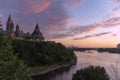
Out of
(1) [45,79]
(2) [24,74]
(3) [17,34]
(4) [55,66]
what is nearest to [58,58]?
(4) [55,66]

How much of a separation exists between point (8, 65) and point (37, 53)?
66372 mm

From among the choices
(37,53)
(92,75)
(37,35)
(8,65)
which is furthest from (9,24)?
(8,65)

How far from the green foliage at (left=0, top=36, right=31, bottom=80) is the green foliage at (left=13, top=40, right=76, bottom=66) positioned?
52.0 m

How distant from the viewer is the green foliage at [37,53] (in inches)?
2798

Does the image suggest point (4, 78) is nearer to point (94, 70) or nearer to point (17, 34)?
point (94, 70)

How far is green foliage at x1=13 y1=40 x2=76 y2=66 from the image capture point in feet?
233

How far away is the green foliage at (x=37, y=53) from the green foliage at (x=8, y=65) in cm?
5205

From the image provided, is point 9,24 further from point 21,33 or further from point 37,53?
point 37,53

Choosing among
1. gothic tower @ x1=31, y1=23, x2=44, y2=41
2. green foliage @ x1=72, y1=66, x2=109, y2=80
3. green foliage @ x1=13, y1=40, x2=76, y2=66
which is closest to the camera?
green foliage @ x1=72, y1=66, x2=109, y2=80

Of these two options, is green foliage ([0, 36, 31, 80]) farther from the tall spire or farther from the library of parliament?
the tall spire

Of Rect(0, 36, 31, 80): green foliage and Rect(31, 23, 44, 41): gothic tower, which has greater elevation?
Rect(31, 23, 44, 41): gothic tower

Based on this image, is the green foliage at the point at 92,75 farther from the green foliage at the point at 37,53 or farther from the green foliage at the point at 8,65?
the green foliage at the point at 37,53

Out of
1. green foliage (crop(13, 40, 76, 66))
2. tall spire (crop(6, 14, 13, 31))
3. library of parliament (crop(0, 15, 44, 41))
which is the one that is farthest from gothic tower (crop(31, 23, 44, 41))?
tall spire (crop(6, 14, 13, 31))

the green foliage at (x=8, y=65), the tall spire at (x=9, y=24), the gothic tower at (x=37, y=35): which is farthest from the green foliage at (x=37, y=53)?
the green foliage at (x=8, y=65)
